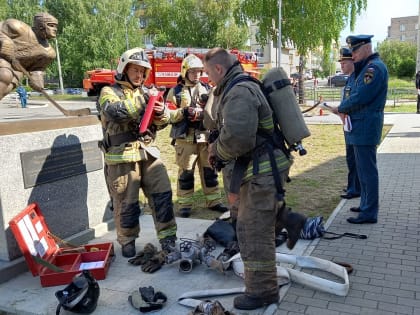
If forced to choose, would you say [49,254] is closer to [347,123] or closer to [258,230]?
[258,230]

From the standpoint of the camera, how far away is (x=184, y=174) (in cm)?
595

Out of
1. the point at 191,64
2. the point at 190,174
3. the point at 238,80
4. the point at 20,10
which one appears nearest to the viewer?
the point at 238,80

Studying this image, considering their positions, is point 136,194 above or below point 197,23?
below

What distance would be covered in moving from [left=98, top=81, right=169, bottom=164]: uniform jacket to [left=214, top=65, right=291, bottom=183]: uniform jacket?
122 cm

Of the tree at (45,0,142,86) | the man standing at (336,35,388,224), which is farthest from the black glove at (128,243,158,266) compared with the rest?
the tree at (45,0,142,86)

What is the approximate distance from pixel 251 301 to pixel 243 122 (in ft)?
4.46

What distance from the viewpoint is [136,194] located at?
14.3 feet

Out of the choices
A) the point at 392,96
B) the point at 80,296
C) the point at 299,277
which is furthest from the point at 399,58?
the point at 80,296

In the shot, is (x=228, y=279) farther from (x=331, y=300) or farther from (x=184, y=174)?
(x=184, y=174)

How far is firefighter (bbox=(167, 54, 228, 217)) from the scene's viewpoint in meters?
5.81

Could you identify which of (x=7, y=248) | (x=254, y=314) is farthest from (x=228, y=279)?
(x=7, y=248)

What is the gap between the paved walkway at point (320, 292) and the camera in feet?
10.9

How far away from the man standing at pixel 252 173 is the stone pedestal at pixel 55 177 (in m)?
1.97

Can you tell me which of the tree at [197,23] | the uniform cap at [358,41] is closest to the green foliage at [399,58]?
the tree at [197,23]
